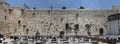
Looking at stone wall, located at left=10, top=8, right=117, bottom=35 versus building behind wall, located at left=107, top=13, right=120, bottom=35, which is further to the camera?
stone wall, located at left=10, top=8, right=117, bottom=35

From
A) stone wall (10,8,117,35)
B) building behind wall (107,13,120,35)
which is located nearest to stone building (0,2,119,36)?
stone wall (10,8,117,35)

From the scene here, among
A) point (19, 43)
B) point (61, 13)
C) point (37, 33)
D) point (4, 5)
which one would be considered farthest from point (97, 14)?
point (19, 43)

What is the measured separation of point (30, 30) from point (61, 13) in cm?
614

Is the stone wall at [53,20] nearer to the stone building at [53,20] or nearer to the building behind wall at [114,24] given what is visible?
the stone building at [53,20]

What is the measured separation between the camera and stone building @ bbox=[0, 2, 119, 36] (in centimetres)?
6125

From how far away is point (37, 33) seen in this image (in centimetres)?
5997

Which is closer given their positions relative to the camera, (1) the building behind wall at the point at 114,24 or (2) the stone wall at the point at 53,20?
(1) the building behind wall at the point at 114,24

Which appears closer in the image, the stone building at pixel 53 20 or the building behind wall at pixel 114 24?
the building behind wall at pixel 114 24

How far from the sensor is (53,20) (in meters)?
61.9

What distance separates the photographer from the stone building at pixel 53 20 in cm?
6125

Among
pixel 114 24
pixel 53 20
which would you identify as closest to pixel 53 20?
pixel 53 20

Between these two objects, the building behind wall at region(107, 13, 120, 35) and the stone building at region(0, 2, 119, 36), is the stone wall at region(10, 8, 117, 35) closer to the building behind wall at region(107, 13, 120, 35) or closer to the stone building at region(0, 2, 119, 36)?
the stone building at region(0, 2, 119, 36)

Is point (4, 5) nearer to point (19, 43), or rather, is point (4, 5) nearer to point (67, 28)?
point (67, 28)

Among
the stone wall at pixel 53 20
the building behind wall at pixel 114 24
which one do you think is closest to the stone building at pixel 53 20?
the stone wall at pixel 53 20
